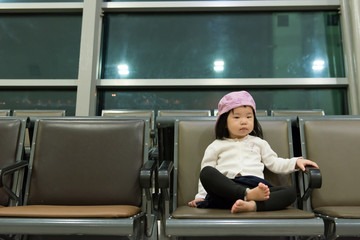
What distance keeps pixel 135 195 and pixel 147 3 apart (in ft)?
9.44

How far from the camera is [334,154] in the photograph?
132cm

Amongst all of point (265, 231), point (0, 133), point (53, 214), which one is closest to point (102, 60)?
point (0, 133)

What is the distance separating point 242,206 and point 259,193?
0.07m

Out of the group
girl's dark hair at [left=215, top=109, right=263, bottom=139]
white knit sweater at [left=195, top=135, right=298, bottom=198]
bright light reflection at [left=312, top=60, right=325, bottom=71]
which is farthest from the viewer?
bright light reflection at [left=312, top=60, right=325, bottom=71]

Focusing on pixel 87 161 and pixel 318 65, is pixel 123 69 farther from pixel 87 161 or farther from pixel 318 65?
pixel 87 161

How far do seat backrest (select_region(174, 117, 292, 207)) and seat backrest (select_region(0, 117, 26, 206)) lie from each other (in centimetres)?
71

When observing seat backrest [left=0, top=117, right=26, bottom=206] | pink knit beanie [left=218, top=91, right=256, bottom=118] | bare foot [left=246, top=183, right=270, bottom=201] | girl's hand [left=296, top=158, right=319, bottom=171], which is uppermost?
pink knit beanie [left=218, top=91, right=256, bottom=118]

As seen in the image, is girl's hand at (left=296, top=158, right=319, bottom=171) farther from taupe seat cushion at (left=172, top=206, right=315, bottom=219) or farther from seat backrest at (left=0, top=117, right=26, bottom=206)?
seat backrest at (left=0, top=117, right=26, bottom=206)

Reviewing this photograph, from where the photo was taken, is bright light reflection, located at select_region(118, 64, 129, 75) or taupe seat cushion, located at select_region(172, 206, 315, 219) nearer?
taupe seat cushion, located at select_region(172, 206, 315, 219)

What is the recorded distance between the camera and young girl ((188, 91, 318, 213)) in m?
1.05

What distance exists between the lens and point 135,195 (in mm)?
1271

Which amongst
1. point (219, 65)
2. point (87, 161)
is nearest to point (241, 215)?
point (87, 161)

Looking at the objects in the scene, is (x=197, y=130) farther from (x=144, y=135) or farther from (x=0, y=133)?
(x=0, y=133)

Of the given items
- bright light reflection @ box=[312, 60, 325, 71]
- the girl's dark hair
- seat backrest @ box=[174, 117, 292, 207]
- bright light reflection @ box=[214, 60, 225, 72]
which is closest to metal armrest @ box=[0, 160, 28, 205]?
seat backrest @ box=[174, 117, 292, 207]
